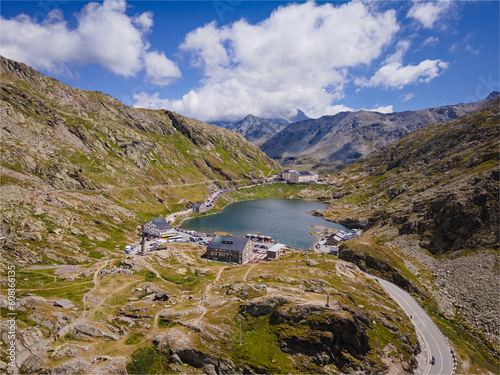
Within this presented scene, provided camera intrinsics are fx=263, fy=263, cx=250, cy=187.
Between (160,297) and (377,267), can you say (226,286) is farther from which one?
(377,267)

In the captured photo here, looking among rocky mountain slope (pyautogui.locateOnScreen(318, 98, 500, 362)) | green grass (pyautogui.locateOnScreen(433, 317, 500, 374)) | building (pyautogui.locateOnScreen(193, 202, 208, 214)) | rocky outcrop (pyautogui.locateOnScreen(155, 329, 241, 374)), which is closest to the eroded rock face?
rocky outcrop (pyautogui.locateOnScreen(155, 329, 241, 374))

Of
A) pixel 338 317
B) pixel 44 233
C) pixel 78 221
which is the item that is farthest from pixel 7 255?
pixel 338 317

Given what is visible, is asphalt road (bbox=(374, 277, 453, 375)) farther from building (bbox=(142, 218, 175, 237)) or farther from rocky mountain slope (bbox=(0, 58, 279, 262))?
rocky mountain slope (bbox=(0, 58, 279, 262))

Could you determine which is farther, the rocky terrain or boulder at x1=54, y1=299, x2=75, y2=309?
boulder at x1=54, y1=299, x2=75, y2=309

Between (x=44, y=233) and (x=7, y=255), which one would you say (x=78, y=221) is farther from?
(x=7, y=255)

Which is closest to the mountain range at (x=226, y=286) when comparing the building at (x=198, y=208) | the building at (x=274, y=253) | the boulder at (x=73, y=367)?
the boulder at (x=73, y=367)

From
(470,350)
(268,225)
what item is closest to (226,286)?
(470,350)
